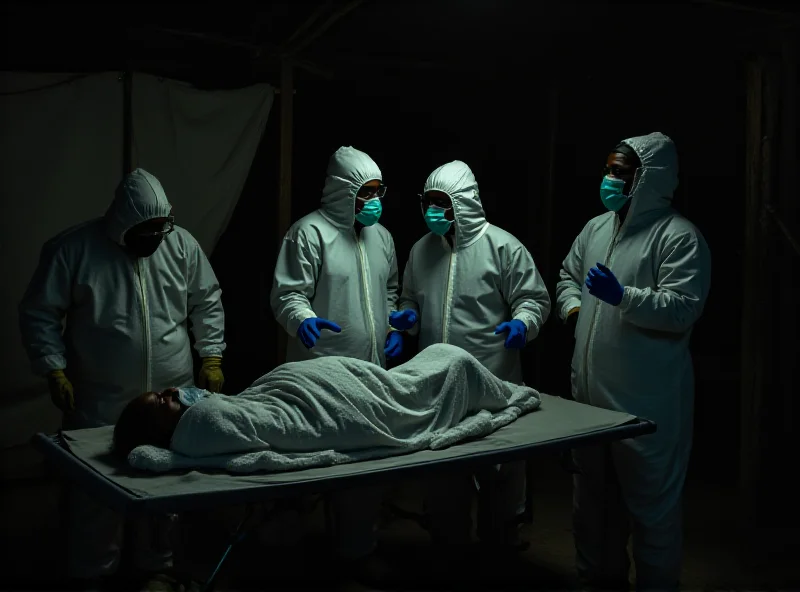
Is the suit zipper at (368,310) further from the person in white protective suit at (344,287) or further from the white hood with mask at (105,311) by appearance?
the white hood with mask at (105,311)

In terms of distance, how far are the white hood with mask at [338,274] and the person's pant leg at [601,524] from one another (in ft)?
3.19

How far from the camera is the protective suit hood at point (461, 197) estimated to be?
3.54 metres

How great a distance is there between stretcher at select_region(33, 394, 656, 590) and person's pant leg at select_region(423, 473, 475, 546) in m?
0.51

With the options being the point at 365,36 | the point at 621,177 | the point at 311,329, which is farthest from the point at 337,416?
the point at 365,36

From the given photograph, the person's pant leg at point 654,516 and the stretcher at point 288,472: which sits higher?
the stretcher at point 288,472

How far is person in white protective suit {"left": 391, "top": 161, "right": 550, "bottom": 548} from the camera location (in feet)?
11.3

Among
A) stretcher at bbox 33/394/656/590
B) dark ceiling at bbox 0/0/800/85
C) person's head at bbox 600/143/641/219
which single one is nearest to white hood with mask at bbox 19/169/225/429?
stretcher at bbox 33/394/656/590

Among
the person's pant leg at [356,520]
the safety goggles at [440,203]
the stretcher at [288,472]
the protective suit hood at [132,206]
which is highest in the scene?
the safety goggles at [440,203]

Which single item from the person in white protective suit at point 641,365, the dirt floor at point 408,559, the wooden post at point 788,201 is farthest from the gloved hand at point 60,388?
the wooden post at point 788,201

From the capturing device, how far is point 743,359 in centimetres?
377

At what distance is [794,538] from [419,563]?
1.66 metres

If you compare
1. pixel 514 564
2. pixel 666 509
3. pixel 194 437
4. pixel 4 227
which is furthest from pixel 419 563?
pixel 4 227

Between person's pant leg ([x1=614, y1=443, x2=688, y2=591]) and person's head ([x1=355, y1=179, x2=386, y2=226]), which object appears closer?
person's pant leg ([x1=614, y1=443, x2=688, y2=591])

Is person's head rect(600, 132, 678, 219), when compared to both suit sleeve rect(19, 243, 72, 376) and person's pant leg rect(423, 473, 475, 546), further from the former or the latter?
suit sleeve rect(19, 243, 72, 376)
